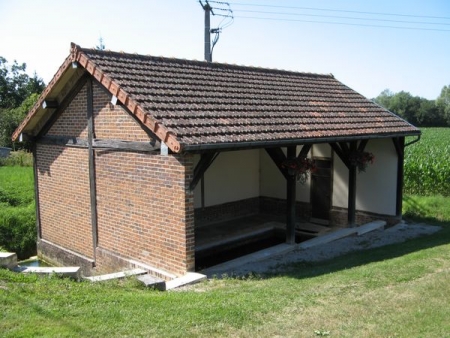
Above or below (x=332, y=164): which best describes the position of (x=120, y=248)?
below

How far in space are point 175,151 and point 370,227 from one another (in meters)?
7.48

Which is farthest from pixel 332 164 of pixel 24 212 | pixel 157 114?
pixel 24 212

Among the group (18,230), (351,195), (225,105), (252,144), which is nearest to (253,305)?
(252,144)

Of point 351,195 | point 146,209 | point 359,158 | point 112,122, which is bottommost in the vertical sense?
point 351,195

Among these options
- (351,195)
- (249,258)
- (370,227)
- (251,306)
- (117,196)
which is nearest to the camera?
(251,306)

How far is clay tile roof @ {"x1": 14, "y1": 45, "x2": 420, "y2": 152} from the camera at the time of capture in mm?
7853

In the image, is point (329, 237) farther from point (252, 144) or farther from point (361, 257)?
point (252, 144)

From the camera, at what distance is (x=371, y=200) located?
1331cm

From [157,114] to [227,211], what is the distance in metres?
6.50

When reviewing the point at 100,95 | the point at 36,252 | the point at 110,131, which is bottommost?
the point at 36,252

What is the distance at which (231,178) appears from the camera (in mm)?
13773

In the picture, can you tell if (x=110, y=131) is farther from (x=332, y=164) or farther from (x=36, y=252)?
(x=332, y=164)

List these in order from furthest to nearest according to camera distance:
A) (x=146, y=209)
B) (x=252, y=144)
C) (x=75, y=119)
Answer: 1. (x=75, y=119)
2. (x=146, y=209)
3. (x=252, y=144)

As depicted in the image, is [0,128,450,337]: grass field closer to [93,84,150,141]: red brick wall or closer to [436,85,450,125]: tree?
[93,84,150,141]: red brick wall
